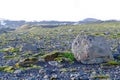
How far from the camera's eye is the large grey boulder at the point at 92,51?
29.8 m

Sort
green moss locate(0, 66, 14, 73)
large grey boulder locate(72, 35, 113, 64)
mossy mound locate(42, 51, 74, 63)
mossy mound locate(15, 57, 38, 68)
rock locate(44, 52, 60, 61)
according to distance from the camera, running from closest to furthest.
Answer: green moss locate(0, 66, 14, 73) → large grey boulder locate(72, 35, 113, 64) → mossy mound locate(15, 57, 38, 68) → mossy mound locate(42, 51, 74, 63) → rock locate(44, 52, 60, 61)

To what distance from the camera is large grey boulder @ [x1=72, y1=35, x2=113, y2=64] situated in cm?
2978

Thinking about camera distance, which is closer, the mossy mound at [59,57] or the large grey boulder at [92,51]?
the large grey boulder at [92,51]

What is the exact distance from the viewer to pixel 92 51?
2983 cm

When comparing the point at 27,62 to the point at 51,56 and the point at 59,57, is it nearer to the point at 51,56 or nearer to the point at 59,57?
the point at 51,56

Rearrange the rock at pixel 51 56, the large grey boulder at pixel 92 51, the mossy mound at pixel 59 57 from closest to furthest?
the large grey boulder at pixel 92 51 → the mossy mound at pixel 59 57 → the rock at pixel 51 56

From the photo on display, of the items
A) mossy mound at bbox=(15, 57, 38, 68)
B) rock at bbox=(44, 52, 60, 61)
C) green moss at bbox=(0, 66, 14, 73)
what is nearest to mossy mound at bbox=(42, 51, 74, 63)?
rock at bbox=(44, 52, 60, 61)

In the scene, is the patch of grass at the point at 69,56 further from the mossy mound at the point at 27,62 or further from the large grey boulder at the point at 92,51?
the mossy mound at the point at 27,62

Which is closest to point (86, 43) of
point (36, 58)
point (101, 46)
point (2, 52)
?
point (101, 46)

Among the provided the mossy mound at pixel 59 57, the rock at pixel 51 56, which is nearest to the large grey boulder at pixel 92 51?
the mossy mound at pixel 59 57

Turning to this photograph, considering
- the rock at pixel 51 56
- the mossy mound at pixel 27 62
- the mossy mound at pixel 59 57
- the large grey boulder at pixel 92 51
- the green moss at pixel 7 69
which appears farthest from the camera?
the rock at pixel 51 56

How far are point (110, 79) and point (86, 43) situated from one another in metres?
7.06

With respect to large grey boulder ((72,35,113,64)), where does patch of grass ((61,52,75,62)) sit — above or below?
below

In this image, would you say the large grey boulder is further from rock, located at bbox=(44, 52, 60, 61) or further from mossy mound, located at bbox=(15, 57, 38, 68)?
mossy mound, located at bbox=(15, 57, 38, 68)
